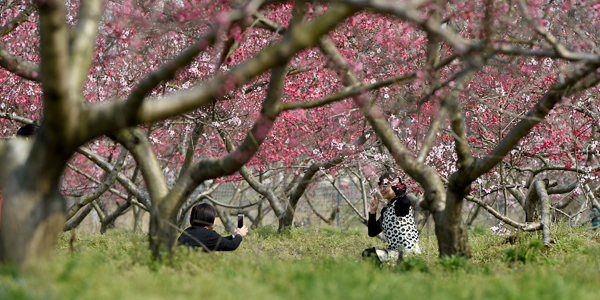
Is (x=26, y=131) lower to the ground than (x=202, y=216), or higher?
higher

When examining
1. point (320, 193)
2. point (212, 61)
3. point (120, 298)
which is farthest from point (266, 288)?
point (320, 193)

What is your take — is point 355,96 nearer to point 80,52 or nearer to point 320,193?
point 80,52

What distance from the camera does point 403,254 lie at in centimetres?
613

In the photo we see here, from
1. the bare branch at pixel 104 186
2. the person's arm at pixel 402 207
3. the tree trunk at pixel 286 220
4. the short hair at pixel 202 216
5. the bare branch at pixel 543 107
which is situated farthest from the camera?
the tree trunk at pixel 286 220

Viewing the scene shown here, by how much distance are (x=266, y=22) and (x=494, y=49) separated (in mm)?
2326

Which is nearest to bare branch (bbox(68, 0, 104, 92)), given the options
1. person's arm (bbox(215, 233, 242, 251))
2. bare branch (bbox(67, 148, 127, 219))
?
person's arm (bbox(215, 233, 242, 251))

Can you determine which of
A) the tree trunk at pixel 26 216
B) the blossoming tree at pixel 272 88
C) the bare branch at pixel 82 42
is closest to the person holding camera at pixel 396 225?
the blossoming tree at pixel 272 88

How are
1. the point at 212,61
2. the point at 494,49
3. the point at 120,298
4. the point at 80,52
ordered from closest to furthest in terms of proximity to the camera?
the point at 120,298 → the point at 80,52 → the point at 494,49 → the point at 212,61

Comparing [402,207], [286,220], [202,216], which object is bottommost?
[202,216]

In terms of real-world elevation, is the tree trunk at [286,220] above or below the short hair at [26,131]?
above

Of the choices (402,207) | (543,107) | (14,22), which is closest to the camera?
(543,107)

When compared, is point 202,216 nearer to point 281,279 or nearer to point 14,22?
point 281,279

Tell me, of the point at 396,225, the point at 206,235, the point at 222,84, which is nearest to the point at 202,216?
the point at 206,235

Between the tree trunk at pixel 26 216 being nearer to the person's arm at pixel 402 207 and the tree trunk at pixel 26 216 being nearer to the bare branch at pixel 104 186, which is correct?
the person's arm at pixel 402 207
